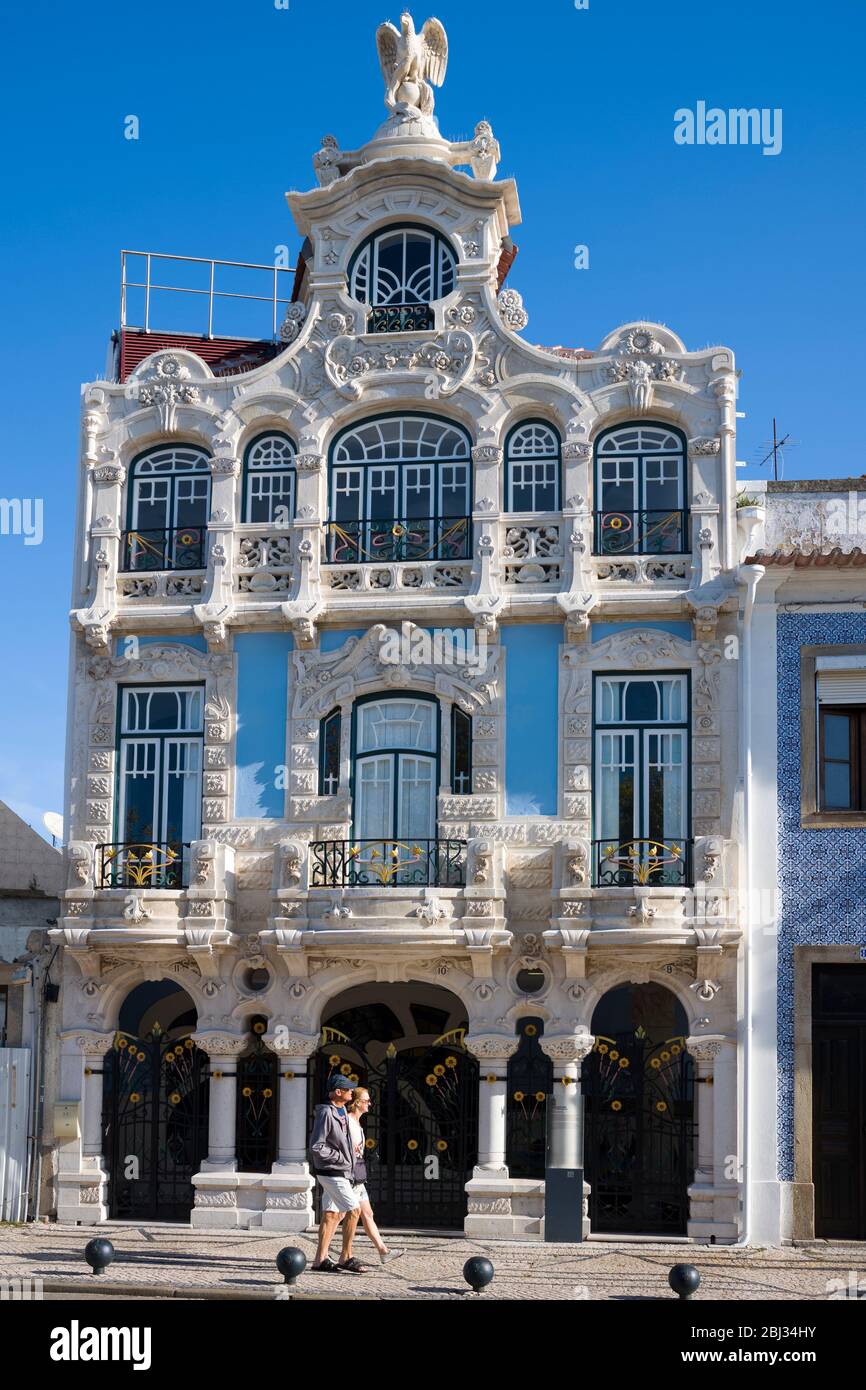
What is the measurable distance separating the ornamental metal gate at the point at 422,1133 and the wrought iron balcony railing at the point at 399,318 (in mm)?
9637

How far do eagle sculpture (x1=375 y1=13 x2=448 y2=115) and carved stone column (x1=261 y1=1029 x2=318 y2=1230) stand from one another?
13.1 meters

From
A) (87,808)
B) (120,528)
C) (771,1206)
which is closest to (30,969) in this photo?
(87,808)

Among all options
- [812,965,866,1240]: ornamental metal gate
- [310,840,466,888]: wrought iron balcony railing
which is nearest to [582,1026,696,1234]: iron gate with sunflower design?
[812,965,866,1240]: ornamental metal gate

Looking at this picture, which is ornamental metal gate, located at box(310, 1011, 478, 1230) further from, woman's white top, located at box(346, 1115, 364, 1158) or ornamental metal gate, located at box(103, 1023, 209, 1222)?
woman's white top, located at box(346, 1115, 364, 1158)

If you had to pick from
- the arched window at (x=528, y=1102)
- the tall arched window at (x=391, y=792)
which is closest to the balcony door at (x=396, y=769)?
the tall arched window at (x=391, y=792)

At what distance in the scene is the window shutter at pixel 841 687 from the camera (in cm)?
2469

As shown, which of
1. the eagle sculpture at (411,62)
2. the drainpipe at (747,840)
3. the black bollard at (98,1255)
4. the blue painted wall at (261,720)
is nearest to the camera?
the black bollard at (98,1255)

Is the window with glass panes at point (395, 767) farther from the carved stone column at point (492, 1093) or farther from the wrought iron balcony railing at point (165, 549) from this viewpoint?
the wrought iron balcony railing at point (165, 549)

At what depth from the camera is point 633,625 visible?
83.0ft

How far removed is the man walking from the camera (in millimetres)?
19500

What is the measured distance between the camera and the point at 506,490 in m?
26.0

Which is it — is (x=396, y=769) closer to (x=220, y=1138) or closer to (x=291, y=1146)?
(x=291, y=1146)

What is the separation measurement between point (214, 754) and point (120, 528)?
3.53m

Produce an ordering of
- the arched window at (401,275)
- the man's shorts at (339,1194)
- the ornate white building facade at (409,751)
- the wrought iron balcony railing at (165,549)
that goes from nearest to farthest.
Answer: the man's shorts at (339,1194) < the ornate white building facade at (409,751) < the wrought iron balcony railing at (165,549) < the arched window at (401,275)
